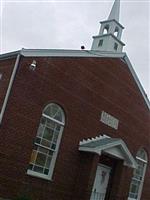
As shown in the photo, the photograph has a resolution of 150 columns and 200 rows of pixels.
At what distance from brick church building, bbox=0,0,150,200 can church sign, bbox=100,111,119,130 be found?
0.16 feet

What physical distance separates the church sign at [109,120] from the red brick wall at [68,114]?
0.70ft

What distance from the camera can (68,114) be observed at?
18.3 metres

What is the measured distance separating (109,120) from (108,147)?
7.13ft

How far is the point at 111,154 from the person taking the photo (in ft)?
64.3

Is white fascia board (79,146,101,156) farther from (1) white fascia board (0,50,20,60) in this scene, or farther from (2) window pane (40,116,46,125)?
(1) white fascia board (0,50,20,60)

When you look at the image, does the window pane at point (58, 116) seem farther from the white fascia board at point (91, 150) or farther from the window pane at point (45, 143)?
the white fascia board at point (91, 150)

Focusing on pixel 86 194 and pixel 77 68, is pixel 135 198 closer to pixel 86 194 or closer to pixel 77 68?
pixel 86 194

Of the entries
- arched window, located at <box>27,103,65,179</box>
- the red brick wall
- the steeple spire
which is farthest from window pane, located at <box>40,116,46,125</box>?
the steeple spire

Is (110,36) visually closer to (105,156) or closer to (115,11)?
(115,11)

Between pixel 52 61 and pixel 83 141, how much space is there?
13.1ft

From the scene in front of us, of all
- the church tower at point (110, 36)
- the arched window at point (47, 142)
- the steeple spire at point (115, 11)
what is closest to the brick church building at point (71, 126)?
the arched window at point (47, 142)

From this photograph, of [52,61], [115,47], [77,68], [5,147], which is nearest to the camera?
[5,147]

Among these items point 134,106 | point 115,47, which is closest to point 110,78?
point 134,106

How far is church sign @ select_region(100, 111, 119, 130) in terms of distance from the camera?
20359 mm
